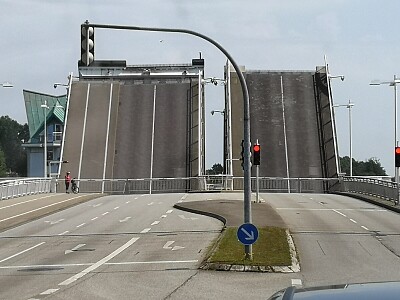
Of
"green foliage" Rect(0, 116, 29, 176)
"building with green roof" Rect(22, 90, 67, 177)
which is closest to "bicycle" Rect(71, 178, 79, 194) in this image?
"building with green roof" Rect(22, 90, 67, 177)

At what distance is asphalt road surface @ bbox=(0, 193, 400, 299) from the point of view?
14.2m

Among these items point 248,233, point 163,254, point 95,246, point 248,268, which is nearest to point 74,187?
point 95,246

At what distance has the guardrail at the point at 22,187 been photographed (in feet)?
144

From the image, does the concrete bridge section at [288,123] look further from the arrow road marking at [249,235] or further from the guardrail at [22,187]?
the arrow road marking at [249,235]

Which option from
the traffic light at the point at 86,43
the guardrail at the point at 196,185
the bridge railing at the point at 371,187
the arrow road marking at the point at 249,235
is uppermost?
the traffic light at the point at 86,43

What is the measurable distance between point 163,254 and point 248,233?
11.4 ft

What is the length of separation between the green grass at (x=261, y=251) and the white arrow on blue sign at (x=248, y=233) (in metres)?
0.53

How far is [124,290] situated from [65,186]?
40.6 m

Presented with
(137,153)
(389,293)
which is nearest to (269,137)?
(137,153)

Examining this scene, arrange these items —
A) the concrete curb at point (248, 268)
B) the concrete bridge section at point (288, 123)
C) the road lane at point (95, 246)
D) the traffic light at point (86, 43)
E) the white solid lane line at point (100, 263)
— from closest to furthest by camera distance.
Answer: the white solid lane line at point (100, 263)
the road lane at point (95, 246)
the concrete curb at point (248, 268)
the traffic light at point (86, 43)
the concrete bridge section at point (288, 123)

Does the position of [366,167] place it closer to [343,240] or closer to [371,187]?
[371,187]

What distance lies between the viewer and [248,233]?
56.3 feet

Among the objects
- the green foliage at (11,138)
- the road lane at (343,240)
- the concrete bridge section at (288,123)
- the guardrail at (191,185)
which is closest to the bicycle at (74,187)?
the guardrail at (191,185)

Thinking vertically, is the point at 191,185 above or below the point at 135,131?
below
